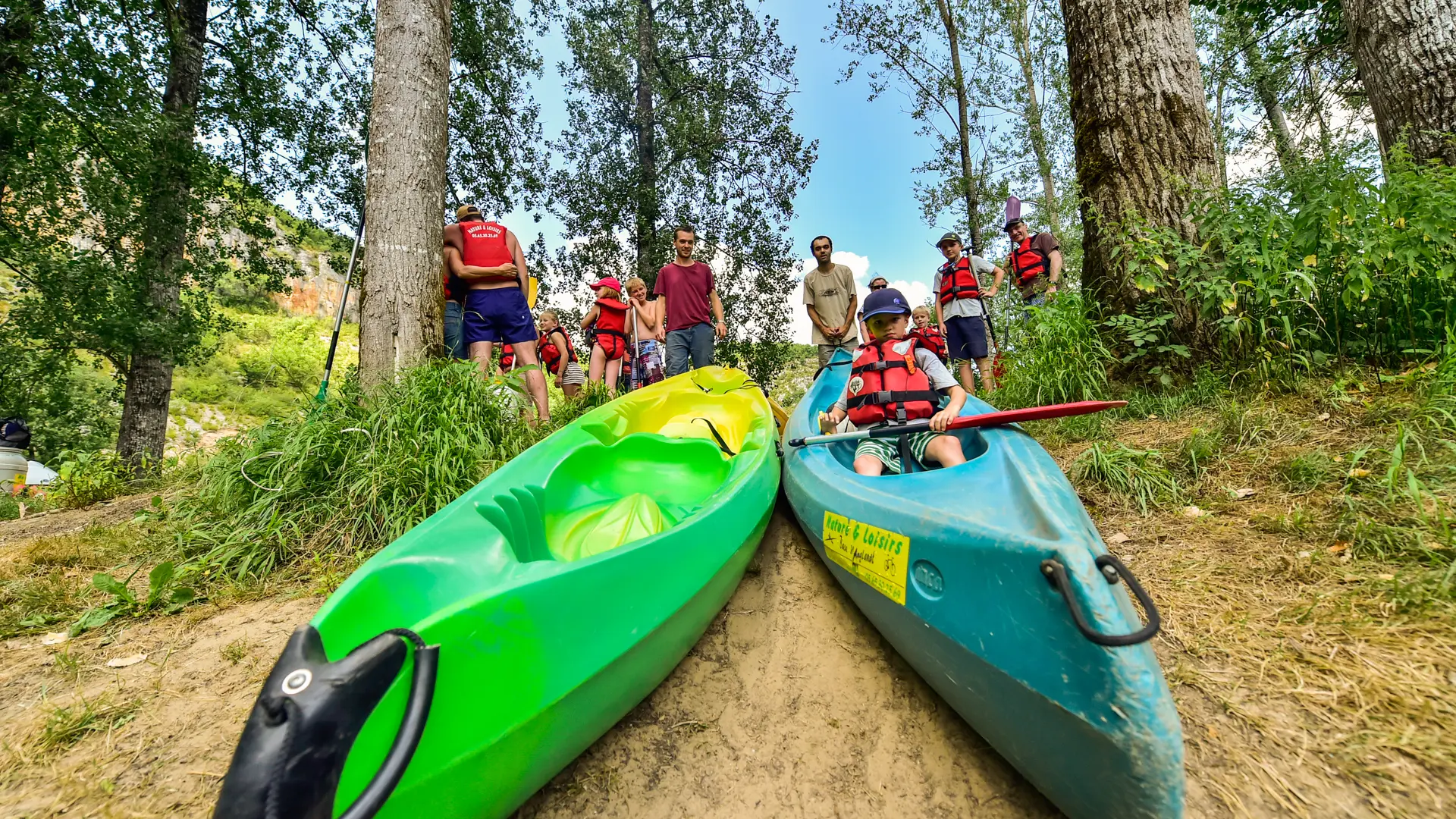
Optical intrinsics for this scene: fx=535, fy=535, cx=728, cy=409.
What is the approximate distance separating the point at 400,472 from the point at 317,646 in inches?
70.0

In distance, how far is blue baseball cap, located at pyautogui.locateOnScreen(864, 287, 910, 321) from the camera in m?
2.89

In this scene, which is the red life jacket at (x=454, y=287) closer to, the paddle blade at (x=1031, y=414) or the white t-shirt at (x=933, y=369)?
the white t-shirt at (x=933, y=369)

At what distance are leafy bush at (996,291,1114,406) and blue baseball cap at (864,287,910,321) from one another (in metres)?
1.23

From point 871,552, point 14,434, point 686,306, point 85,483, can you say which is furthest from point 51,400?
point 871,552

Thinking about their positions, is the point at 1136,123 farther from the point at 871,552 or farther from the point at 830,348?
the point at 871,552

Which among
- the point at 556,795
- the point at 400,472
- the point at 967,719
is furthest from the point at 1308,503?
the point at 400,472

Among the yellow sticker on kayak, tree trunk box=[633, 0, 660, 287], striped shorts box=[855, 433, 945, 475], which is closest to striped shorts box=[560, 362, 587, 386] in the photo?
tree trunk box=[633, 0, 660, 287]

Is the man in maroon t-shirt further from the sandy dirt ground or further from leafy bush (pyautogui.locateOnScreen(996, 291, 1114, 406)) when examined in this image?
the sandy dirt ground

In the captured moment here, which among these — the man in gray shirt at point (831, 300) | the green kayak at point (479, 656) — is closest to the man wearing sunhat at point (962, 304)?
the man in gray shirt at point (831, 300)

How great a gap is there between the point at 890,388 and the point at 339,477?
275 centimetres

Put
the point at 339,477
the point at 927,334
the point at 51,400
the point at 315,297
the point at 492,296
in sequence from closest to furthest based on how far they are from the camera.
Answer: the point at 339,477
the point at 492,296
the point at 927,334
the point at 51,400
the point at 315,297

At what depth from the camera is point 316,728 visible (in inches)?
35.2

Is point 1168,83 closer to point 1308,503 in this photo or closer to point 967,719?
point 1308,503

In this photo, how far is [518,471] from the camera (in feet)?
6.77
